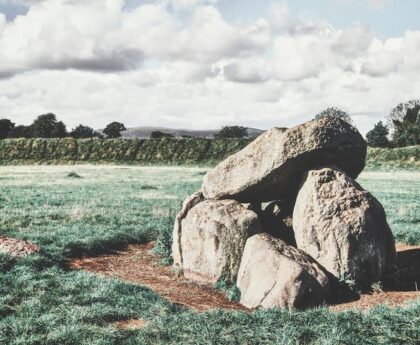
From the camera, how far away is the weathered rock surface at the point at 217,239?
12.7m

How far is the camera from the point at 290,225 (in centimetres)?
1451

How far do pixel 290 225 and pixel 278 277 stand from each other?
153 inches

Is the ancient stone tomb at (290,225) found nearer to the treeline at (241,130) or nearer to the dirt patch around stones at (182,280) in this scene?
the dirt patch around stones at (182,280)

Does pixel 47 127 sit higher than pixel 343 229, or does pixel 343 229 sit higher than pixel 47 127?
pixel 47 127

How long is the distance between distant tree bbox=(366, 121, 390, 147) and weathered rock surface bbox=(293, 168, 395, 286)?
123469mm

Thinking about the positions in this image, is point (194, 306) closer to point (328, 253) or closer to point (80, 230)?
point (328, 253)

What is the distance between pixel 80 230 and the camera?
58.3ft

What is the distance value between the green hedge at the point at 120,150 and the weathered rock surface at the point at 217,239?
83008 mm

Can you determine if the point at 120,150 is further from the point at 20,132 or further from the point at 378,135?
the point at 378,135

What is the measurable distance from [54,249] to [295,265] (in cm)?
765

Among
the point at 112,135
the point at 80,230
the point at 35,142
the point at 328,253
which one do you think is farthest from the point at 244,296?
the point at 112,135

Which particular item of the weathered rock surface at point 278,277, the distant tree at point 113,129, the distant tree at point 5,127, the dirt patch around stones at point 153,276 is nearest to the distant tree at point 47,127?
the distant tree at point 5,127

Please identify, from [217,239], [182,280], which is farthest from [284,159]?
[182,280]

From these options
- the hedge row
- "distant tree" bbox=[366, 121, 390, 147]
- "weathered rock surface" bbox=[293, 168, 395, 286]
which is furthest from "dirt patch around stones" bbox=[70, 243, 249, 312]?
"distant tree" bbox=[366, 121, 390, 147]
